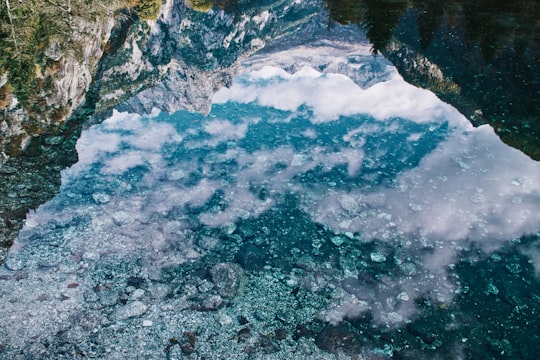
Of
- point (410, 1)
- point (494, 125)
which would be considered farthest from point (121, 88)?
point (410, 1)

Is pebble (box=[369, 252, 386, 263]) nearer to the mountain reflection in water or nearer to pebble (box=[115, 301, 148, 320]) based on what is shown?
pebble (box=[115, 301, 148, 320])

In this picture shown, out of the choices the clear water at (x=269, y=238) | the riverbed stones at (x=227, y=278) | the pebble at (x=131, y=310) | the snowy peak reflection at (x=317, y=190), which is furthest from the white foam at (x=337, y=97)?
the pebble at (x=131, y=310)

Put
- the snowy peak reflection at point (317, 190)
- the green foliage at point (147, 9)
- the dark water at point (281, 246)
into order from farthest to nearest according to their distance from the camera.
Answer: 1. the green foliage at point (147, 9)
2. the snowy peak reflection at point (317, 190)
3. the dark water at point (281, 246)

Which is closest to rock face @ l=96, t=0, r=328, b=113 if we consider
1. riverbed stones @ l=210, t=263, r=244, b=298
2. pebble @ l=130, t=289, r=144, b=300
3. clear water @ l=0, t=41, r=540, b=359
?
clear water @ l=0, t=41, r=540, b=359

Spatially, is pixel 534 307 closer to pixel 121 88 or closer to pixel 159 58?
pixel 121 88

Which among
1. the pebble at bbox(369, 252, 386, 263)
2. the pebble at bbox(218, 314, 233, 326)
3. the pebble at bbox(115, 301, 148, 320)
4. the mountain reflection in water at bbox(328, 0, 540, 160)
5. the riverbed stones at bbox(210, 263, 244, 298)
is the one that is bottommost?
the pebble at bbox(218, 314, 233, 326)

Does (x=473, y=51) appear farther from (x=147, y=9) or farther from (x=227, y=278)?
(x=147, y=9)

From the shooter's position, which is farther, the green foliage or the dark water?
the green foliage

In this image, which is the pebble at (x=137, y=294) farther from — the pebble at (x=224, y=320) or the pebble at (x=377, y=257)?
the pebble at (x=377, y=257)
